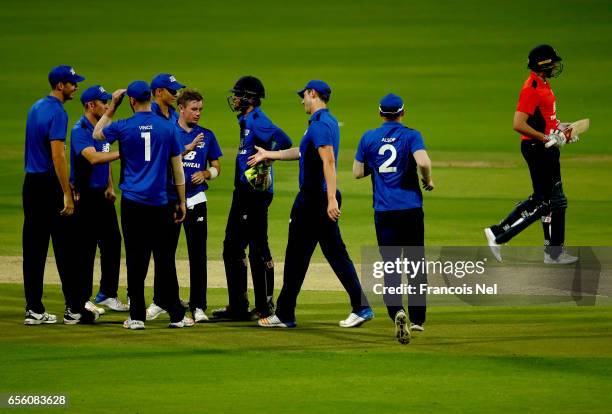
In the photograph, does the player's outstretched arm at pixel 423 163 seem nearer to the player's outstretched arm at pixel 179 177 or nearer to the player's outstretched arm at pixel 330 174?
the player's outstretched arm at pixel 330 174

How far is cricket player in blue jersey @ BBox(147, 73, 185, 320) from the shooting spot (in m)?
11.5

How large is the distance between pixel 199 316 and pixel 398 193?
199cm

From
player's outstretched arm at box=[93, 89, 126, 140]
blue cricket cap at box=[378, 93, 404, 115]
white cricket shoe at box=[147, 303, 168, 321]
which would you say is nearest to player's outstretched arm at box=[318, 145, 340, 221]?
blue cricket cap at box=[378, 93, 404, 115]

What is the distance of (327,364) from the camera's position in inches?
395

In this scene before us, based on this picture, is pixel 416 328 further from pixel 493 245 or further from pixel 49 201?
pixel 493 245

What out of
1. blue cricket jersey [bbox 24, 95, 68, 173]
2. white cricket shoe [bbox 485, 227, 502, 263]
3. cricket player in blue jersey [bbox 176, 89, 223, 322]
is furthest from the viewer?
white cricket shoe [bbox 485, 227, 502, 263]

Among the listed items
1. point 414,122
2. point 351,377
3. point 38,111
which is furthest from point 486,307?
point 414,122

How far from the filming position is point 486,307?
12312 millimetres

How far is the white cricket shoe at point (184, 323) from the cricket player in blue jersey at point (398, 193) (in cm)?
166

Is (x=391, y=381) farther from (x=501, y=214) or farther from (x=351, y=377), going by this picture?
(x=501, y=214)

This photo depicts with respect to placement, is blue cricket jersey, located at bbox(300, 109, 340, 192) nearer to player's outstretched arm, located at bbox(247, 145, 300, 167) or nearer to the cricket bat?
player's outstretched arm, located at bbox(247, 145, 300, 167)

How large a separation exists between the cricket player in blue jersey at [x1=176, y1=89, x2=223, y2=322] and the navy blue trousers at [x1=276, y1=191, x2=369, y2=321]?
2.51ft

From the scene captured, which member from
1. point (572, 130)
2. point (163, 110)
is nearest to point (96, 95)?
point (163, 110)

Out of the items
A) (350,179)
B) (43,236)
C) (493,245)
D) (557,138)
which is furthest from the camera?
(350,179)
